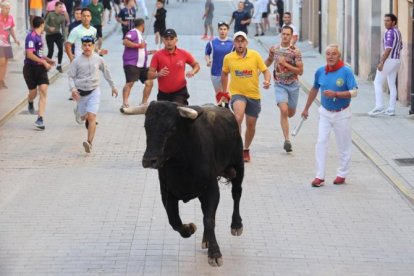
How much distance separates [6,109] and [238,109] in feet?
23.6

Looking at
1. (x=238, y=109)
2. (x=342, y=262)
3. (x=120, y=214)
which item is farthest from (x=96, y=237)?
(x=238, y=109)

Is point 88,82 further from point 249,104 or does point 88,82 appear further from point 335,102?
point 335,102

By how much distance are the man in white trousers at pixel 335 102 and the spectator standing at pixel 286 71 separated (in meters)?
1.98

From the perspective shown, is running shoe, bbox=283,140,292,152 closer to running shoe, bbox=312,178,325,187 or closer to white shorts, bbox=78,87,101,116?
running shoe, bbox=312,178,325,187

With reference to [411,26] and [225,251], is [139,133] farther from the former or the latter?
[225,251]

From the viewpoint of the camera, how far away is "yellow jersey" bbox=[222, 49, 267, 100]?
15148 millimetres

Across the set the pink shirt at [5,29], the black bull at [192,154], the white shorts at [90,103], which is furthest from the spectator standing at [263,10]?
the black bull at [192,154]

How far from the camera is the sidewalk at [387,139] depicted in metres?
14.6

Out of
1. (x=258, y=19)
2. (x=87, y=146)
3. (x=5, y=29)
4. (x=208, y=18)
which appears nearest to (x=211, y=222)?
(x=87, y=146)

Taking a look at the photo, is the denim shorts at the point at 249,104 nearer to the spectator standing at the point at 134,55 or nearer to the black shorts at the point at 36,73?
the black shorts at the point at 36,73

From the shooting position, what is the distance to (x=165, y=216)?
477 inches

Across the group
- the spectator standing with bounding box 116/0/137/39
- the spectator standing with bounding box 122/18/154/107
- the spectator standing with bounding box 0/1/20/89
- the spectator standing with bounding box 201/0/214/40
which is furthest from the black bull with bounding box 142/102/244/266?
the spectator standing with bounding box 201/0/214/40

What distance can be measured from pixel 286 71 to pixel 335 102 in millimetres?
2401

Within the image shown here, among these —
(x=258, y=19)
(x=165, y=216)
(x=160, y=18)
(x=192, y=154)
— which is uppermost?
(x=160, y=18)
